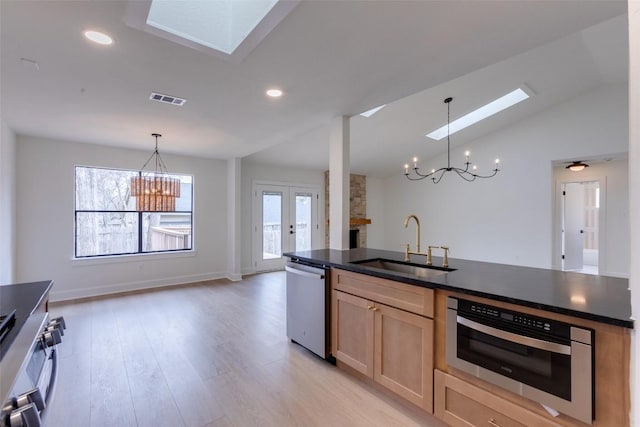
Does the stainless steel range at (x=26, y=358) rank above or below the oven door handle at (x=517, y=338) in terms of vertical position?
above

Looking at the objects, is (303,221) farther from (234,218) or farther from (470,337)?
(470,337)

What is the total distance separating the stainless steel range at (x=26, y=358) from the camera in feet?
2.07

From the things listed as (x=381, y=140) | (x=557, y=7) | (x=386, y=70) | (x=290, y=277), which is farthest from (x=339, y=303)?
(x=381, y=140)

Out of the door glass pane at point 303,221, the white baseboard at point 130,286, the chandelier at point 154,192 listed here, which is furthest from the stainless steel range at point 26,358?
the door glass pane at point 303,221

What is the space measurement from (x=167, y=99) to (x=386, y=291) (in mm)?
2694

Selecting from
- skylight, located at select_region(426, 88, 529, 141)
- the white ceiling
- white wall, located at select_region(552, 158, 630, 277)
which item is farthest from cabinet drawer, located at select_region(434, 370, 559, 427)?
white wall, located at select_region(552, 158, 630, 277)

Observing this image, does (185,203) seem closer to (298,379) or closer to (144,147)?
(144,147)

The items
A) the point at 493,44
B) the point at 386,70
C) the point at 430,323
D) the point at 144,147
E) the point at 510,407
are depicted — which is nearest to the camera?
the point at 510,407

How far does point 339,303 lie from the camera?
8.05 feet

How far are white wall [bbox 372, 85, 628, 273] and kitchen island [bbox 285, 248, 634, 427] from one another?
4.57m

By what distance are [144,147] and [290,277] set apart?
3.69 metres

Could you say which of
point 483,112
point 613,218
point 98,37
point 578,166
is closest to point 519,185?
point 578,166

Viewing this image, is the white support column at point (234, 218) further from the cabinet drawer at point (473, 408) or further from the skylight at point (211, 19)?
the cabinet drawer at point (473, 408)

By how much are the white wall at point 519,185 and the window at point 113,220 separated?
238 inches
